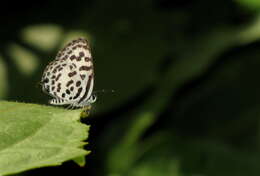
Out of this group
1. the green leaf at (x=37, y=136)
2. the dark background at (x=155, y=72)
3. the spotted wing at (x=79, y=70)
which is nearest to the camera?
the green leaf at (x=37, y=136)

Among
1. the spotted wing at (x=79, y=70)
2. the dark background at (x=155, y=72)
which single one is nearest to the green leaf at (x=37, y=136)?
the spotted wing at (x=79, y=70)

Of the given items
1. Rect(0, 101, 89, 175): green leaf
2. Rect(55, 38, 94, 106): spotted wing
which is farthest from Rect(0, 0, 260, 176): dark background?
Rect(0, 101, 89, 175): green leaf

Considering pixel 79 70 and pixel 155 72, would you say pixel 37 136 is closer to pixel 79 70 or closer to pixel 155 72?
pixel 79 70

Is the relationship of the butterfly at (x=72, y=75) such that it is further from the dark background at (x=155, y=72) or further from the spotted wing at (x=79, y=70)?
the dark background at (x=155, y=72)

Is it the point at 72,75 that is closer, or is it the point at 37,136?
the point at 37,136

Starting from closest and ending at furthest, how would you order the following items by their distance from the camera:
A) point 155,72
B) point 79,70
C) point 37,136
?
point 37,136
point 79,70
point 155,72

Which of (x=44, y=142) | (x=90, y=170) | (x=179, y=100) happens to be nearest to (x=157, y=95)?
(x=179, y=100)

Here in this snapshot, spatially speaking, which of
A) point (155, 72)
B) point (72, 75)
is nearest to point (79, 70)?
point (72, 75)
